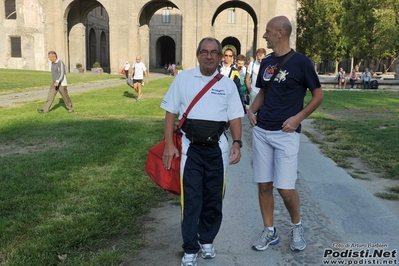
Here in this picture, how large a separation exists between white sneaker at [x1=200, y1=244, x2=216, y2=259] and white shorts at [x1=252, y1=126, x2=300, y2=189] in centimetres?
71

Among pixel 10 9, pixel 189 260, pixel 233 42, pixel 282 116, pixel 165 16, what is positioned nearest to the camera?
pixel 189 260

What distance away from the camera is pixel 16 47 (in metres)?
42.9

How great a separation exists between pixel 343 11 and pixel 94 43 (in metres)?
33.7

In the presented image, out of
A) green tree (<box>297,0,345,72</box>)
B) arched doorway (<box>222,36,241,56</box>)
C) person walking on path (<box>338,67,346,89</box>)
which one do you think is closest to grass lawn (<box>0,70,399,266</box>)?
person walking on path (<box>338,67,346,89</box>)

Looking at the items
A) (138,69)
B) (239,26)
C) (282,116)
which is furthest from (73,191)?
(239,26)

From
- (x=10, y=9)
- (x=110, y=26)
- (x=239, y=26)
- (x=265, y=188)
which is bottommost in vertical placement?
(x=265, y=188)

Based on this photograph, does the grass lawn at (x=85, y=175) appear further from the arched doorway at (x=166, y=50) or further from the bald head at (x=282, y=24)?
the arched doorway at (x=166, y=50)

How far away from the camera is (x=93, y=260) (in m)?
3.07

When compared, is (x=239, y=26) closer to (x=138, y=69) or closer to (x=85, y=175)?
(x=138, y=69)

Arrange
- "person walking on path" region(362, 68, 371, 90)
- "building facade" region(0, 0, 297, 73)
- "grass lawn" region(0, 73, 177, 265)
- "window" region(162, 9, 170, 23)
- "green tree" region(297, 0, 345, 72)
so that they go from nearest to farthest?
"grass lawn" region(0, 73, 177, 265), "person walking on path" region(362, 68, 371, 90), "building facade" region(0, 0, 297, 73), "green tree" region(297, 0, 345, 72), "window" region(162, 9, 170, 23)

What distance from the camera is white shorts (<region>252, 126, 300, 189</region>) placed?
125 inches

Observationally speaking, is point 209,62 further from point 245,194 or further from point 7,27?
point 7,27

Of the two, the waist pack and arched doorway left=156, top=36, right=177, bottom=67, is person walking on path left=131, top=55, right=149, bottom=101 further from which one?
arched doorway left=156, top=36, right=177, bottom=67

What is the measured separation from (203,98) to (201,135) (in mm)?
284
